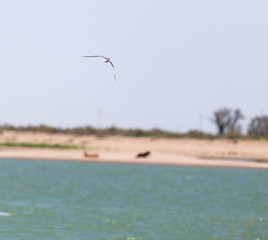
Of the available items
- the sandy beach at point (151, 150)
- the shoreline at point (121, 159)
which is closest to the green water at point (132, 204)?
the shoreline at point (121, 159)

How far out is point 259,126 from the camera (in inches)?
4946

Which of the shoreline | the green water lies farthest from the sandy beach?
the green water

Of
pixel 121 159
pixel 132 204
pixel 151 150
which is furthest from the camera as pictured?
pixel 151 150

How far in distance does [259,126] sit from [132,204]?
81.7 meters

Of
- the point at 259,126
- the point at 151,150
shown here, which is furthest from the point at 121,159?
the point at 259,126

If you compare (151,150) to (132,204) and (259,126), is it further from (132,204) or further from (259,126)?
(132,204)

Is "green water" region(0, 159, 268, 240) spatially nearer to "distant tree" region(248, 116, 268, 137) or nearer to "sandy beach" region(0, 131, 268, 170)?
"sandy beach" region(0, 131, 268, 170)

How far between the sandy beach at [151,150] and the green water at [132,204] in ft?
31.6

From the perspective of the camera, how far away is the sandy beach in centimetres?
9081

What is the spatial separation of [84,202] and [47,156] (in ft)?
158

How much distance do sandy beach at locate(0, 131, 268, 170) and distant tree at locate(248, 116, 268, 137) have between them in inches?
642

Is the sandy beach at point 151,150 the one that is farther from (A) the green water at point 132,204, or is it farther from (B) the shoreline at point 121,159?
(A) the green water at point 132,204

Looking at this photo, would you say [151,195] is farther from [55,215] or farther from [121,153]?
[121,153]

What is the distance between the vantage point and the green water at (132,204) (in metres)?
34.5
